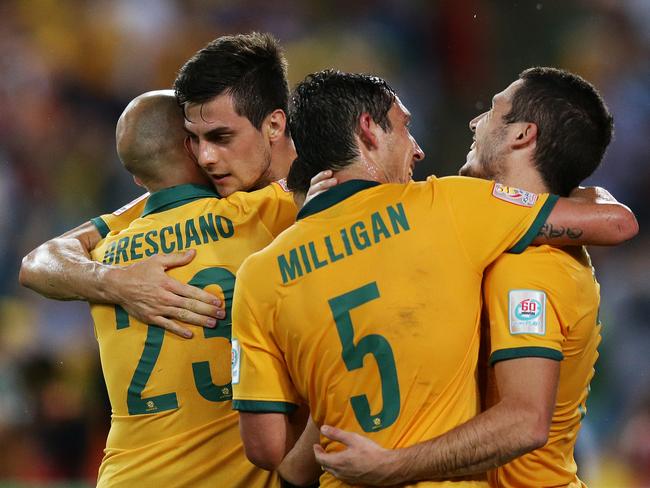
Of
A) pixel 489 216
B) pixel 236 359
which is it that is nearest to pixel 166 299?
pixel 236 359

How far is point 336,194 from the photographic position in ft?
8.98

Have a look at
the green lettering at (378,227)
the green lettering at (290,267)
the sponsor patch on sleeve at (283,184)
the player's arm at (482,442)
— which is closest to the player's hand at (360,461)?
the player's arm at (482,442)

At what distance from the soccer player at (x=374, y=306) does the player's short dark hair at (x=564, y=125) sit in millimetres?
310

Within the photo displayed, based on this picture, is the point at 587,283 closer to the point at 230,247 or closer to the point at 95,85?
the point at 230,247

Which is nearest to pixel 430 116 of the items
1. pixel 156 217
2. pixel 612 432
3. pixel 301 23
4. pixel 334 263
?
pixel 301 23

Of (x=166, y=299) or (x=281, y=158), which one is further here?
(x=281, y=158)

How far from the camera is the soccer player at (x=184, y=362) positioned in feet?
10.8

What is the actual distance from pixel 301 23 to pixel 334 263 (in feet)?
21.7

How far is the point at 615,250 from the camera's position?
751 centimetres

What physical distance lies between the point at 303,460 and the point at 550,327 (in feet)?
2.76

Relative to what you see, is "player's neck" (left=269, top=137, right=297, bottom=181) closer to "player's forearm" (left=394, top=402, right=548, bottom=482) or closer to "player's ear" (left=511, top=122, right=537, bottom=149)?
"player's ear" (left=511, top=122, right=537, bottom=149)

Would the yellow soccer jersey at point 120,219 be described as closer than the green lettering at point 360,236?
No

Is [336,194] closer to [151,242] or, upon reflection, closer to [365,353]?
[365,353]

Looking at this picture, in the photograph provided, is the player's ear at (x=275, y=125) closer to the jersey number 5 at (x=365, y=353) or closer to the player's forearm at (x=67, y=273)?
the player's forearm at (x=67, y=273)
